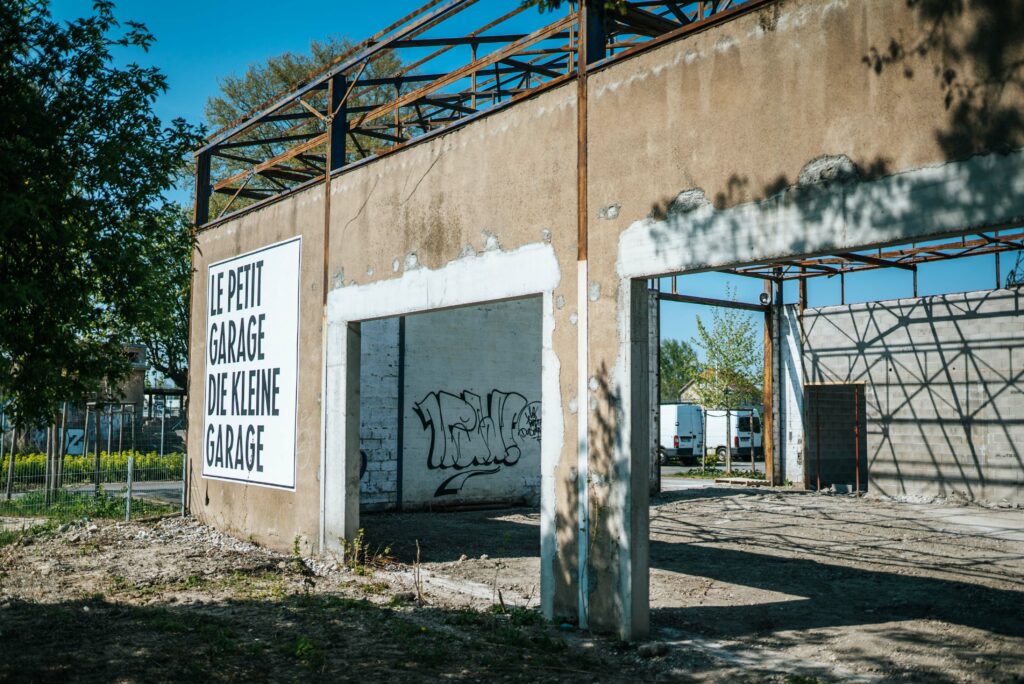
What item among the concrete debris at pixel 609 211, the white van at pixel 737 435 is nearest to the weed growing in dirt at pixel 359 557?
the concrete debris at pixel 609 211

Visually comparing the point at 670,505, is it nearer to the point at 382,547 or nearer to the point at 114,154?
the point at 382,547

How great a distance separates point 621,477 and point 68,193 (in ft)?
15.9

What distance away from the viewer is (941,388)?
1783 cm

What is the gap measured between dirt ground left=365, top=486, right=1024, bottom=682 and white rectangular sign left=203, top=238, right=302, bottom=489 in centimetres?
210

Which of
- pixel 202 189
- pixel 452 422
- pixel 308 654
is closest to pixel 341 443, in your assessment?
pixel 308 654

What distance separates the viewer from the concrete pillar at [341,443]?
1026 cm

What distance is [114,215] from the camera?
679 centimetres

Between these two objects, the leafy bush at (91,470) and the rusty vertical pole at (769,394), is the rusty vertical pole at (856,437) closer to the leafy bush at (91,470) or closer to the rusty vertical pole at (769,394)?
the rusty vertical pole at (769,394)

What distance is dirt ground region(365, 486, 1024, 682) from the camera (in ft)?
20.6

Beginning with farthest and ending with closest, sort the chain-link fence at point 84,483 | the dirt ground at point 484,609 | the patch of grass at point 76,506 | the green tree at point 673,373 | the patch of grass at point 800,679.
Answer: the green tree at point 673,373 → the chain-link fence at point 84,483 → the patch of grass at point 76,506 → the dirt ground at point 484,609 → the patch of grass at point 800,679

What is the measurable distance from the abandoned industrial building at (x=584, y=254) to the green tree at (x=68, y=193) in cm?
314

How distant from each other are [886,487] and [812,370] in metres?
3.30

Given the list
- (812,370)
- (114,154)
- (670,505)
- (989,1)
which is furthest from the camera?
(812,370)

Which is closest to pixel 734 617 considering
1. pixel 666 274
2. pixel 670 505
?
pixel 666 274
